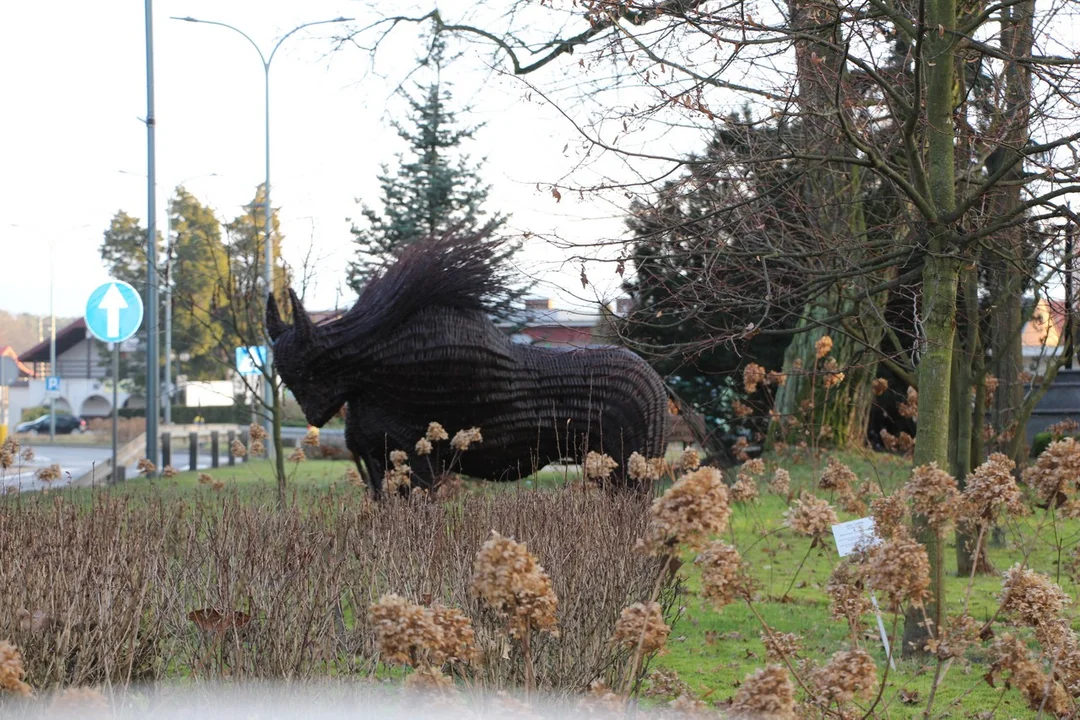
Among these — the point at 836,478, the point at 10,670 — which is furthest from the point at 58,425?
the point at 10,670

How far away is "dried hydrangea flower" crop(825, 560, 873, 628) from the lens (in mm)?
3630

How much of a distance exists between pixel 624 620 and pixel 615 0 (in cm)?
383

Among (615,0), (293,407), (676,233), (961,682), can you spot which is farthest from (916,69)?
(293,407)

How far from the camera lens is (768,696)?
2.66 metres

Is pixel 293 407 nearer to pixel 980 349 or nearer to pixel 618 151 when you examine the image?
pixel 980 349

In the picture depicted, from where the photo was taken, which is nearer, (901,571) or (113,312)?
(901,571)

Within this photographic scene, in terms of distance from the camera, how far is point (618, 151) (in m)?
6.09

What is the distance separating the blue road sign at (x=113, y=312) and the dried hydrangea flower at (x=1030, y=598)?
14.3m

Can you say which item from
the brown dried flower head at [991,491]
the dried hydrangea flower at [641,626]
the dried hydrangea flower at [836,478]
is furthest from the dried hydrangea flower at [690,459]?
the dried hydrangea flower at [641,626]

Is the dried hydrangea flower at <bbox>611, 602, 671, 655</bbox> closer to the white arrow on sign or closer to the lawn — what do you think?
the lawn

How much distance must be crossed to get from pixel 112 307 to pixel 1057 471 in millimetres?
14646

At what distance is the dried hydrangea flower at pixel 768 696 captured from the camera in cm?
265

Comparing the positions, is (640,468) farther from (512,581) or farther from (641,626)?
(512,581)

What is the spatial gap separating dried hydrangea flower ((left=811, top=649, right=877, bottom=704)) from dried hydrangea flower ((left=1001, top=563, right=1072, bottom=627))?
2.51 feet
